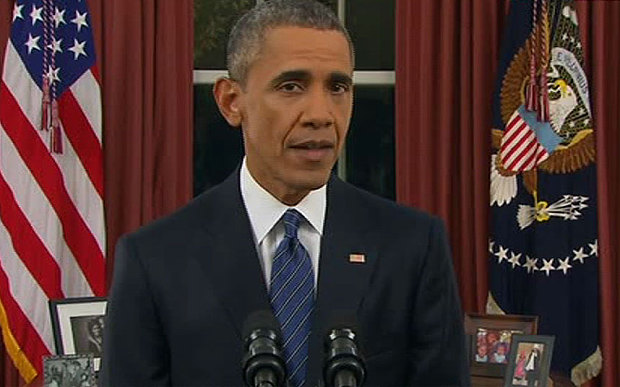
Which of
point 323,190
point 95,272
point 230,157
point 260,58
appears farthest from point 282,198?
point 230,157

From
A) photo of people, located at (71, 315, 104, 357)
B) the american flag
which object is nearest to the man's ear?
photo of people, located at (71, 315, 104, 357)

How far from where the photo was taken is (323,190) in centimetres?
147

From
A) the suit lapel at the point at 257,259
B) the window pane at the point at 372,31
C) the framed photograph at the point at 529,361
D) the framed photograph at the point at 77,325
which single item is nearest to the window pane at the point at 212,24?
the window pane at the point at 372,31

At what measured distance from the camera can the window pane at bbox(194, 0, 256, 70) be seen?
162 inches

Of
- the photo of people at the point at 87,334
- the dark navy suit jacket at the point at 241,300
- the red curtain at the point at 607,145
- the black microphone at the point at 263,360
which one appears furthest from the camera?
the red curtain at the point at 607,145

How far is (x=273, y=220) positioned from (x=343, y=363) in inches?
16.3

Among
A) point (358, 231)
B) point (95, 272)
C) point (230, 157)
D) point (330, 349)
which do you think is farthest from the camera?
point (230, 157)

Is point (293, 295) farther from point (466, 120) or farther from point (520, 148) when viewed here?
point (466, 120)

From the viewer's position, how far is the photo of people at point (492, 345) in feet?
10.9

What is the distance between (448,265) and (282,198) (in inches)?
10.0

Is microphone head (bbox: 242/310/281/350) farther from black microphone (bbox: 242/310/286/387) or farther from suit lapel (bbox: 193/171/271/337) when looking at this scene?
suit lapel (bbox: 193/171/271/337)

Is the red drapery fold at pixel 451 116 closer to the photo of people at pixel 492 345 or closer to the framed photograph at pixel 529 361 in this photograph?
the photo of people at pixel 492 345

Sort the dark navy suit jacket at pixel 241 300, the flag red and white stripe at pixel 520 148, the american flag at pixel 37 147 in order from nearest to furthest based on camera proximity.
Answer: the dark navy suit jacket at pixel 241 300, the american flag at pixel 37 147, the flag red and white stripe at pixel 520 148

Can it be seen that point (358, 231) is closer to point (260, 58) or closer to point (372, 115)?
point (260, 58)
